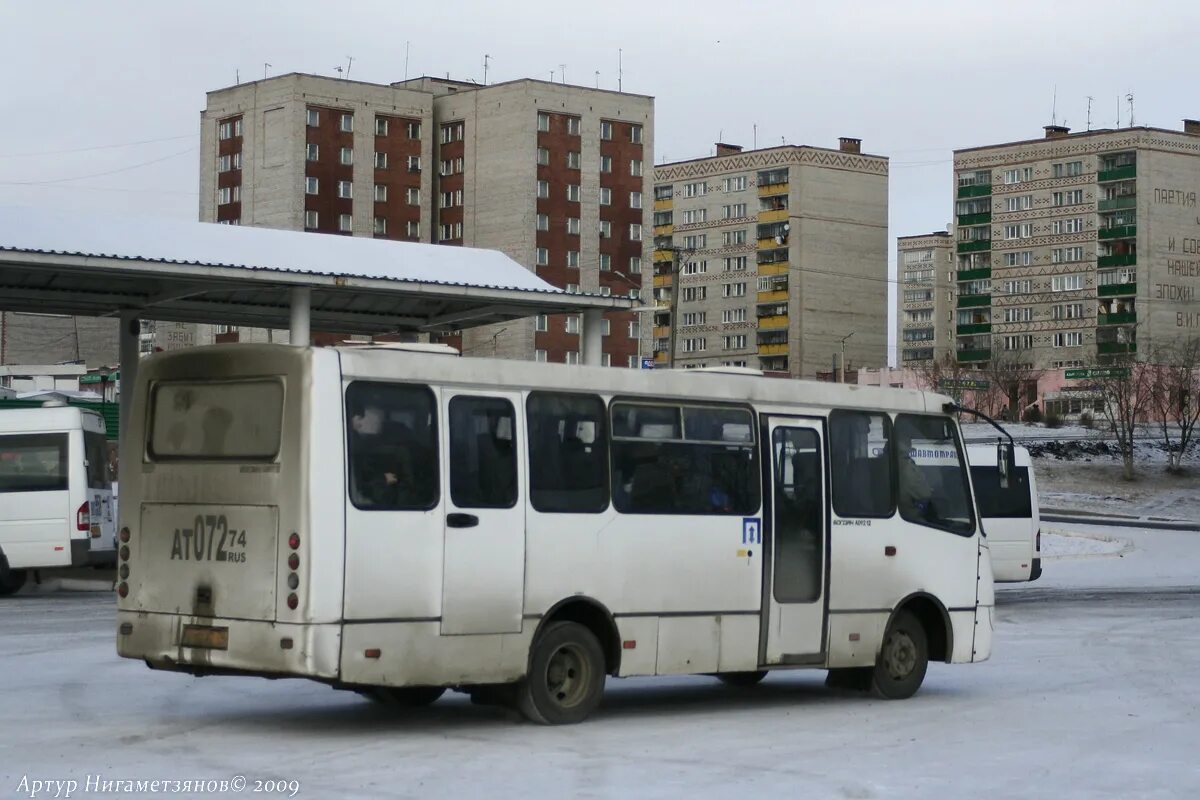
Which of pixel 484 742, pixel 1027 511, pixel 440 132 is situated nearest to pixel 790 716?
pixel 484 742

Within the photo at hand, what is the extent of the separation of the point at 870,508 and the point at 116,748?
6.55 metres

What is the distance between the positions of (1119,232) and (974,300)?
14350 mm

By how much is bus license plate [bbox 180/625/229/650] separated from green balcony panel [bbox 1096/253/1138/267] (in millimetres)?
129721

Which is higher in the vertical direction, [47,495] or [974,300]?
[974,300]

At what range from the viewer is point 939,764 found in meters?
10.9

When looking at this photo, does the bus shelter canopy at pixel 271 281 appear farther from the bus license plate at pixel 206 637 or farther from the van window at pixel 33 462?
the bus license plate at pixel 206 637

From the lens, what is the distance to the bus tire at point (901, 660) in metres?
14.8

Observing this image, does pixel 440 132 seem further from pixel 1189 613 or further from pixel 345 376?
pixel 345 376

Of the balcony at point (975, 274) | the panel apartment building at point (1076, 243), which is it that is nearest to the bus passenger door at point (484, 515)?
the panel apartment building at point (1076, 243)

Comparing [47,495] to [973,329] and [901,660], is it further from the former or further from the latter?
[973,329]

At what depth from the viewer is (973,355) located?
472 ft

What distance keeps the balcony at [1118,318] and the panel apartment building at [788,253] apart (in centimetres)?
1799

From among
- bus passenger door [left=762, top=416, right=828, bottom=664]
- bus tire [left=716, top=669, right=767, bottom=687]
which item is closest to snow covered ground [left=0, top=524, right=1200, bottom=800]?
bus tire [left=716, top=669, right=767, bottom=687]

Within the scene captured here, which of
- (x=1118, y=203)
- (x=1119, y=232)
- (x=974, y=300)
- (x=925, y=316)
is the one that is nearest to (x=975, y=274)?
(x=974, y=300)
